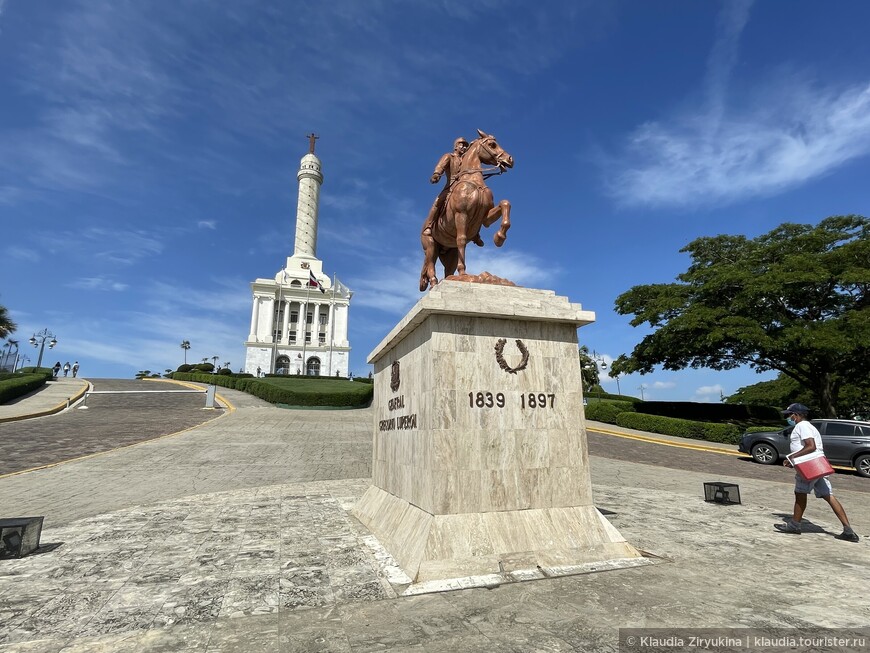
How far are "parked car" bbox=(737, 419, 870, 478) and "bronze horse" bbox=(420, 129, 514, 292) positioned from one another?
13.8m

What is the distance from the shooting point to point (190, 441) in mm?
15719

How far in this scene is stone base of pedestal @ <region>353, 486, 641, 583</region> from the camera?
4.25 m

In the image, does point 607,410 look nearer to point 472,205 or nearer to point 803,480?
point 803,480

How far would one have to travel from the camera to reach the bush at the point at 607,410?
86.4ft

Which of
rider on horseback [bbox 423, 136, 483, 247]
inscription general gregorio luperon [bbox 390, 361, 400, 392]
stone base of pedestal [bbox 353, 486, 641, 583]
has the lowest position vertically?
stone base of pedestal [bbox 353, 486, 641, 583]

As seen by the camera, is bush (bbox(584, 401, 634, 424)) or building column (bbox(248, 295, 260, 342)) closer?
bush (bbox(584, 401, 634, 424))

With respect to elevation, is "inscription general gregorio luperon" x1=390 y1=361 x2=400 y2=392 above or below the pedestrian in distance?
above

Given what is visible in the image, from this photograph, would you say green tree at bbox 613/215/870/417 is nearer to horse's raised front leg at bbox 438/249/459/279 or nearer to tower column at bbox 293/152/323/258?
horse's raised front leg at bbox 438/249/459/279

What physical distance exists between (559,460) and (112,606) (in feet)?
14.1

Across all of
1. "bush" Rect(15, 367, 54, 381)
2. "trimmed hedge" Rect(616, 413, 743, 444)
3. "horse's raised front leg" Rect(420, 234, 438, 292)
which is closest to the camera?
"horse's raised front leg" Rect(420, 234, 438, 292)

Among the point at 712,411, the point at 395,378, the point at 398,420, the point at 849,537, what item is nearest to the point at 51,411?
the point at 395,378

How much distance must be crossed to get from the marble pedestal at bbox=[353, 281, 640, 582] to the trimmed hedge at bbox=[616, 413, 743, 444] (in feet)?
60.6

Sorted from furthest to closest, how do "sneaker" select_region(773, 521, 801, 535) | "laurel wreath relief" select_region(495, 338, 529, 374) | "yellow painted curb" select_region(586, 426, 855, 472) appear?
"yellow painted curb" select_region(586, 426, 855, 472) → "sneaker" select_region(773, 521, 801, 535) → "laurel wreath relief" select_region(495, 338, 529, 374)

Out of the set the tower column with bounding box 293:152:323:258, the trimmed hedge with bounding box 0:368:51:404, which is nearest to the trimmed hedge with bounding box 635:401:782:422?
the trimmed hedge with bounding box 0:368:51:404
